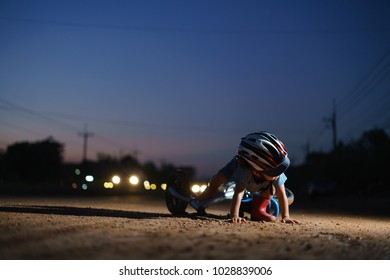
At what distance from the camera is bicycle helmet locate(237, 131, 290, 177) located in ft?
26.6

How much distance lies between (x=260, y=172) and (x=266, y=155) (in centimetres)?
32

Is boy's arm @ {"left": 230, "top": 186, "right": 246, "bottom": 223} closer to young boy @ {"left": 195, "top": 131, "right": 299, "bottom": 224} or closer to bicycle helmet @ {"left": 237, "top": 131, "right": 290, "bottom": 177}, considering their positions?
young boy @ {"left": 195, "top": 131, "right": 299, "bottom": 224}

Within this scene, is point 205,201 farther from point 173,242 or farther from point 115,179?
point 115,179

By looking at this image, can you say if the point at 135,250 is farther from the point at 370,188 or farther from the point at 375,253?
the point at 370,188

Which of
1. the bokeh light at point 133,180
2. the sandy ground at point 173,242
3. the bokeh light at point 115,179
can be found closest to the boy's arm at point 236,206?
the sandy ground at point 173,242

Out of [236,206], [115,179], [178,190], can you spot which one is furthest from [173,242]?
[115,179]

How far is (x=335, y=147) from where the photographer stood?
50406 millimetres

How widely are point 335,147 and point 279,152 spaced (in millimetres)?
44269

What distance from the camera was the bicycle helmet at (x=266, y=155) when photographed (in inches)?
320

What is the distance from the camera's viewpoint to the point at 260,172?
8203 millimetres

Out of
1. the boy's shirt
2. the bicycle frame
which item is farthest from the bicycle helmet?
the bicycle frame

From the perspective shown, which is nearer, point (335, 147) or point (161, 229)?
point (161, 229)
